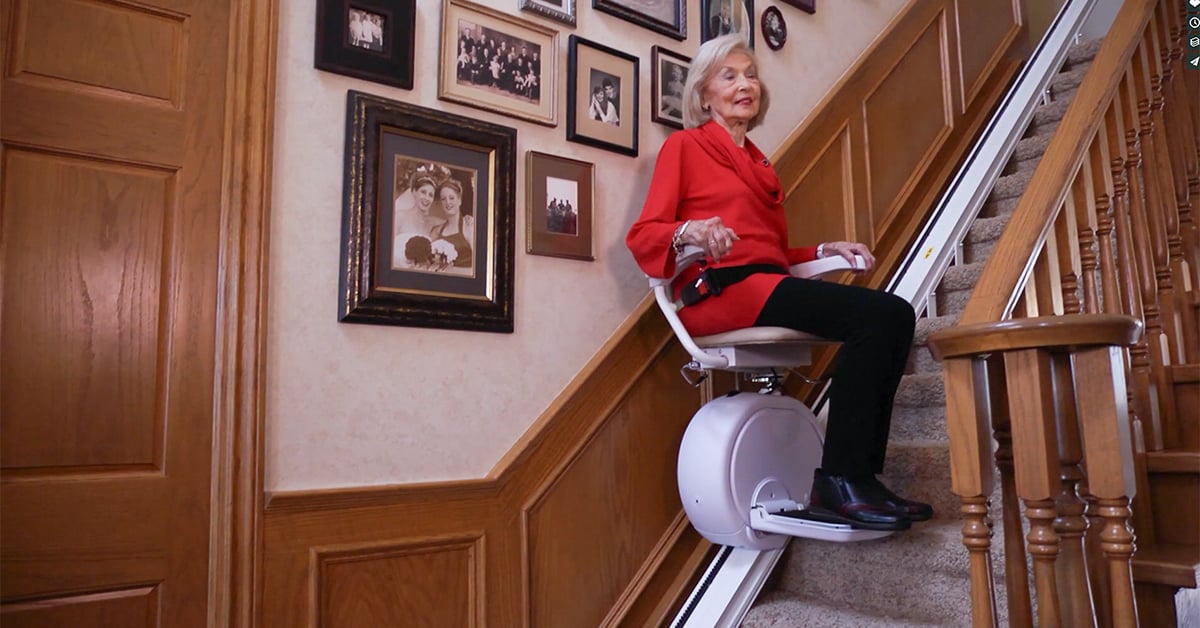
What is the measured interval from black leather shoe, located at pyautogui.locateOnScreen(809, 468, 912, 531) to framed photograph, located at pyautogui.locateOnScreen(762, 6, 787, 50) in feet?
5.22

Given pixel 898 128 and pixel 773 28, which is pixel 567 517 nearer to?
pixel 773 28

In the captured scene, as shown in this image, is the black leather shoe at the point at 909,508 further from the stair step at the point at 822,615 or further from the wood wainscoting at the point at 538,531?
the wood wainscoting at the point at 538,531

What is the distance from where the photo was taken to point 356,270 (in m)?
1.75

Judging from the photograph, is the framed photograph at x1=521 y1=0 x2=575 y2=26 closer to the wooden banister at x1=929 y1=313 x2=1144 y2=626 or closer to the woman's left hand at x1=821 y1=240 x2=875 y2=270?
the woman's left hand at x1=821 y1=240 x2=875 y2=270

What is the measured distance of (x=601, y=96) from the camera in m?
2.23

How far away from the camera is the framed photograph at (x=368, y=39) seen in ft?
5.84

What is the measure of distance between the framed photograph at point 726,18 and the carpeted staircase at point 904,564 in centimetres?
116

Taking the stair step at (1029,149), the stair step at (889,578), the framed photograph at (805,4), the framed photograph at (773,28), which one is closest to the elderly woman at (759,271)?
the stair step at (889,578)

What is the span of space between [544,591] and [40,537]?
1033 mm

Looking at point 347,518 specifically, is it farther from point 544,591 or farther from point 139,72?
point 139,72

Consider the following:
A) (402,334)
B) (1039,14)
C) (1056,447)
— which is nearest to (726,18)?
(402,334)

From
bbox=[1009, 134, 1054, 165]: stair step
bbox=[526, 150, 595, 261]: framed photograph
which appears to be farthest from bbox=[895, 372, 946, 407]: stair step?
bbox=[1009, 134, 1054, 165]: stair step

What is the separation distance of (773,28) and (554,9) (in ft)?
3.20

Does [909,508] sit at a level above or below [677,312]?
below
